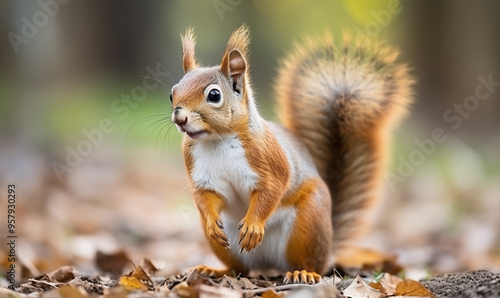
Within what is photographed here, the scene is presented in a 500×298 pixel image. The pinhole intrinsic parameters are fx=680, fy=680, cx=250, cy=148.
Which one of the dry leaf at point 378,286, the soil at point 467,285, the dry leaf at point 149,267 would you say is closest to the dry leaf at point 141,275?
the dry leaf at point 149,267

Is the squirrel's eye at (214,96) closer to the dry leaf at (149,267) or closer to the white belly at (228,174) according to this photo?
the white belly at (228,174)

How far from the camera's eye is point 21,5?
6.06m

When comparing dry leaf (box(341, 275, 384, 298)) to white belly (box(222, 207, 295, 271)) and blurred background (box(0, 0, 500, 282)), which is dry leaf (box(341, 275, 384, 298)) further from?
blurred background (box(0, 0, 500, 282))

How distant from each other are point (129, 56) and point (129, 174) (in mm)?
3691

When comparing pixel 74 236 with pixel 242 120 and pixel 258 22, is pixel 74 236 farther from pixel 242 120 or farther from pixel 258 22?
pixel 258 22

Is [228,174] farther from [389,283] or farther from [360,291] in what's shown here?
[389,283]

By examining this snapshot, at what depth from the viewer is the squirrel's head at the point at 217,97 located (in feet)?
7.07

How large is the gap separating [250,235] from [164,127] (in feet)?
4.14

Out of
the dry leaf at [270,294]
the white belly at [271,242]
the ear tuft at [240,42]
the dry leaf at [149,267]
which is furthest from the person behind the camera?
the dry leaf at [149,267]

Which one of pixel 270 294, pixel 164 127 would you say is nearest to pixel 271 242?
pixel 270 294

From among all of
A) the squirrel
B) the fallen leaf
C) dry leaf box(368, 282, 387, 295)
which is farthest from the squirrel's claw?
the fallen leaf

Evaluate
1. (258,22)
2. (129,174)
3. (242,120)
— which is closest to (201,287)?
(242,120)

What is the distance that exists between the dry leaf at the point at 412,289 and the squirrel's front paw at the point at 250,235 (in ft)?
1.58

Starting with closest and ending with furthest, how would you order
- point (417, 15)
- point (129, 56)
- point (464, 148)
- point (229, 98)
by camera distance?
→ 1. point (229, 98)
2. point (464, 148)
3. point (417, 15)
4. point (129, 56)
